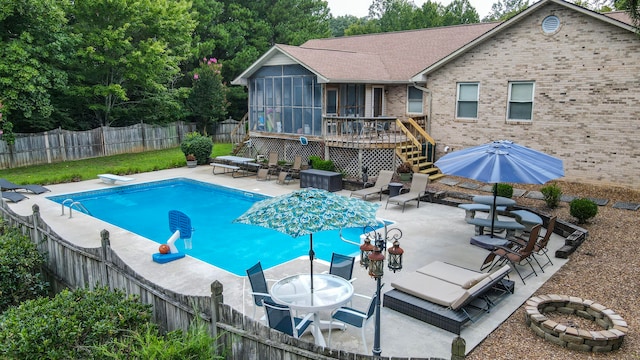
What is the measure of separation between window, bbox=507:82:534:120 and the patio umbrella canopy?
1295 centimetres

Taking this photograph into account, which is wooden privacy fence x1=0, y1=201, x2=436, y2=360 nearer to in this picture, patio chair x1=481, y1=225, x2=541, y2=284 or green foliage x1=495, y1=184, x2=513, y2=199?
patio chair x1=481, y1=225, x2=541, y2=284

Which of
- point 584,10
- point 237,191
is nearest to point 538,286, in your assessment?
point 584,10

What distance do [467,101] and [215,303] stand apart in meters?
16.1

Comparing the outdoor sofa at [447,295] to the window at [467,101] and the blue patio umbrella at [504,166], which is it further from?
the window at [467,101]

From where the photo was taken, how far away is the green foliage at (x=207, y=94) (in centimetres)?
3253

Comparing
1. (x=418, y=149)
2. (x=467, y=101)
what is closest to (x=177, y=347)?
(x=418, y=149)

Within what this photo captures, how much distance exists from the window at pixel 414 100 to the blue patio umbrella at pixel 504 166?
37.9 ft

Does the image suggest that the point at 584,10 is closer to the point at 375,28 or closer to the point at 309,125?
the point at 309,125

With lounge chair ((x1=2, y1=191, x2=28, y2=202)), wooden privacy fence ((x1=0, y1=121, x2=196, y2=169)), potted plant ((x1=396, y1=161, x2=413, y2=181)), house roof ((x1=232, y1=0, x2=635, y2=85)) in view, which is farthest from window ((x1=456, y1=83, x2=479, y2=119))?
wooden privacy fence ((x1=0, y1=121, x2=196, y2=169))

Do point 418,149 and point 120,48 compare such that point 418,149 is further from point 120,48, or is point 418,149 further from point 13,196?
point 120,48

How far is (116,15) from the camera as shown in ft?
86.7

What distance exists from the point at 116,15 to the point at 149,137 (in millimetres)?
7478

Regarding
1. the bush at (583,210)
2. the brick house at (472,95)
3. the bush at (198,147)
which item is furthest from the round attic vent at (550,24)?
the bush at (198,147)

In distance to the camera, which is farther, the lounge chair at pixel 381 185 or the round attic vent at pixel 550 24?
the round attic vent at pixel 550 24
